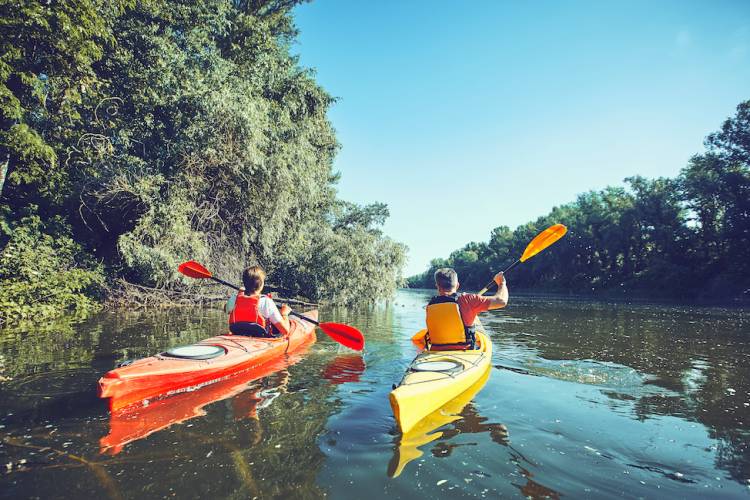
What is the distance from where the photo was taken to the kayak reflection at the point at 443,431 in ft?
10.2

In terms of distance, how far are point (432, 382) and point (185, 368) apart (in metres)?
2.90

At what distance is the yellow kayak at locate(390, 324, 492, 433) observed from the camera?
3.44 m

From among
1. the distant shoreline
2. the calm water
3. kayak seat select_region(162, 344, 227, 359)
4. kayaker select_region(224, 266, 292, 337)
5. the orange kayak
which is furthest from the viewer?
the distant shoreline

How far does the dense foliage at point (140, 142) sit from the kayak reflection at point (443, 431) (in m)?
9.54

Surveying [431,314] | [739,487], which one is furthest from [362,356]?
[739,487]

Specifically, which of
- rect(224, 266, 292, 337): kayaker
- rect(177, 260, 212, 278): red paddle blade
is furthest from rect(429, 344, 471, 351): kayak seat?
rect(177, 260, 212, 278): red paddle blade

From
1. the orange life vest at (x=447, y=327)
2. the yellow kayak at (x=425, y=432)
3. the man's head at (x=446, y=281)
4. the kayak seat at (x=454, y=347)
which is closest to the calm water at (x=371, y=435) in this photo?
the yellow kayak at (x=425, y=432)

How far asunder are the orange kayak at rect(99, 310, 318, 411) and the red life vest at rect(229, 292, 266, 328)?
29 centimetres

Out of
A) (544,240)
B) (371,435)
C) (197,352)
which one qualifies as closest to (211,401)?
(197,352)

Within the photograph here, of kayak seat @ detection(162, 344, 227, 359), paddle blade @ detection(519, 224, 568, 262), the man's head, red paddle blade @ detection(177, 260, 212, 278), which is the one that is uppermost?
paddle blade @ detection(519, 224, 568, 262)

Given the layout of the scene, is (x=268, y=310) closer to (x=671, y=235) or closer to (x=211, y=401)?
(x=211, y=401)

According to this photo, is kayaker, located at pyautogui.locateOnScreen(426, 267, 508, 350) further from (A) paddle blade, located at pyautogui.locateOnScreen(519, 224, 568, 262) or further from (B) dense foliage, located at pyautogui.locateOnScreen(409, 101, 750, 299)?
(B) dense foliage, located at pyautogui.locateOnScreen(409, 101, 750, 299)

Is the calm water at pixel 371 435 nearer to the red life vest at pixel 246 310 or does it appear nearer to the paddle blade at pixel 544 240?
the red life vest at pixel 246 310

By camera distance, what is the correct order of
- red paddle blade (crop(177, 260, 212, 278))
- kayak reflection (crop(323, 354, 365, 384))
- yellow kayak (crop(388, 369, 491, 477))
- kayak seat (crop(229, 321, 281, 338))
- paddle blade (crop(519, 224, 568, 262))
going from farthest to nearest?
red paddle blade (crop(177, 260, 212, 278)) < paddle blade (crop(519, 224, 568, 262)) < kayak seat (crop(229, 321, 281, 338)) < kayak reflection (crop(323, 354, 365, 384)) < yellow kayak (crop(388, 369, 491, 477))
